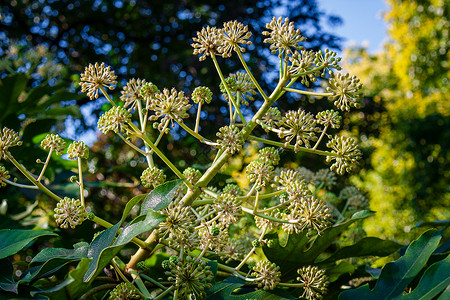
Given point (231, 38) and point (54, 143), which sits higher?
point (231, 38)

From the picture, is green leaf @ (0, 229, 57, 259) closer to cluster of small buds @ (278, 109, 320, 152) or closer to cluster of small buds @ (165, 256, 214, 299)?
cluster of small buds @ (165, 256, 214, 299)

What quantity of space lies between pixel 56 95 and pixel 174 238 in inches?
45.6

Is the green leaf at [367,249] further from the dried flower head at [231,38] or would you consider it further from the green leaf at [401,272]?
the dried flower head at [231,38]

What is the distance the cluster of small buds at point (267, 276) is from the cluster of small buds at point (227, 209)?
11 cm

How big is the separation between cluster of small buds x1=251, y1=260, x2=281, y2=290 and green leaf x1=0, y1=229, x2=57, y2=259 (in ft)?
1.10

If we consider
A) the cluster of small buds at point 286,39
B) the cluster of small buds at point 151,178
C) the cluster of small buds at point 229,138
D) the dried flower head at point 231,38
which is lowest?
the cluster of small buds at point 151,178

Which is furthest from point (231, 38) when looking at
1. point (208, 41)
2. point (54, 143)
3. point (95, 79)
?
point (54, 143)

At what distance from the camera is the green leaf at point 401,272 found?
67cm

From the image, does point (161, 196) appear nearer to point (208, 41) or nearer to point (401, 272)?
point (208, 41)

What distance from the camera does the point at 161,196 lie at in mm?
594

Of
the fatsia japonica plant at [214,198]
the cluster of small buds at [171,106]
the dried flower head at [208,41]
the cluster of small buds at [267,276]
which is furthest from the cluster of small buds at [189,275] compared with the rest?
the dried flower head at [208,41]

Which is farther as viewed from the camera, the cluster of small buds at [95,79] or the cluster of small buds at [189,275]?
the cluster of small buds at [95,79]

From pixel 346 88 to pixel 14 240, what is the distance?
58 centimetres

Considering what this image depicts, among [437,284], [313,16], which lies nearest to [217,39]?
[437,284]
